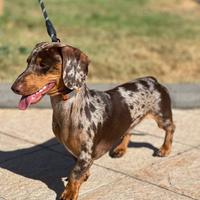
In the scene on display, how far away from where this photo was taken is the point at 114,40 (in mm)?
12836

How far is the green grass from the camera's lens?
380 inches

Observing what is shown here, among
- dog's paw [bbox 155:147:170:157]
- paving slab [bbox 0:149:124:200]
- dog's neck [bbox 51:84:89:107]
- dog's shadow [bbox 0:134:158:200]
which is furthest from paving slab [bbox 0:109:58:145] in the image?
dog's neck [bbox 51:84:89:107]

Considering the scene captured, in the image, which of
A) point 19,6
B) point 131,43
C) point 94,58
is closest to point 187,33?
point 131,43

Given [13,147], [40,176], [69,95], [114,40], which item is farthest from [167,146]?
[114,40]

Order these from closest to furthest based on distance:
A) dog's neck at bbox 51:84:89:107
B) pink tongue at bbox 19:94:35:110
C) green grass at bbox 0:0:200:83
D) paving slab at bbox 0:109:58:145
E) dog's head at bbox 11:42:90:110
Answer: dog's head at bbox 11:42:90:110
pink tongue at bbox 19:94:35:110
dog's neck at bbox 51:84:89:107
paving slab at bbox 0:109:58:145
green grass at bbox 0:0:200:83

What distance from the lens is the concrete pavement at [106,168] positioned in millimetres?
3881

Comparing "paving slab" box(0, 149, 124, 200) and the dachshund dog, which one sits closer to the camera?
the dachshund dog

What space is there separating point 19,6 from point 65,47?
1811cm

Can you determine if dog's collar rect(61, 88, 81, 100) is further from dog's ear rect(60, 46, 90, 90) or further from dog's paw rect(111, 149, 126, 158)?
dog's paw rect(111, 149, 126, 158)

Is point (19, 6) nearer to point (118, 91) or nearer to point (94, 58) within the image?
point (94, 58)

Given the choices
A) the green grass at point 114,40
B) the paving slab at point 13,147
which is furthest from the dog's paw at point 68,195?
the green grass at point 114,40

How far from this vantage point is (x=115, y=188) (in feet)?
13.0

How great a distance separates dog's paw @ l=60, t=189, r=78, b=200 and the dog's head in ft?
3.11

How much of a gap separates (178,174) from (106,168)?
845 mm
